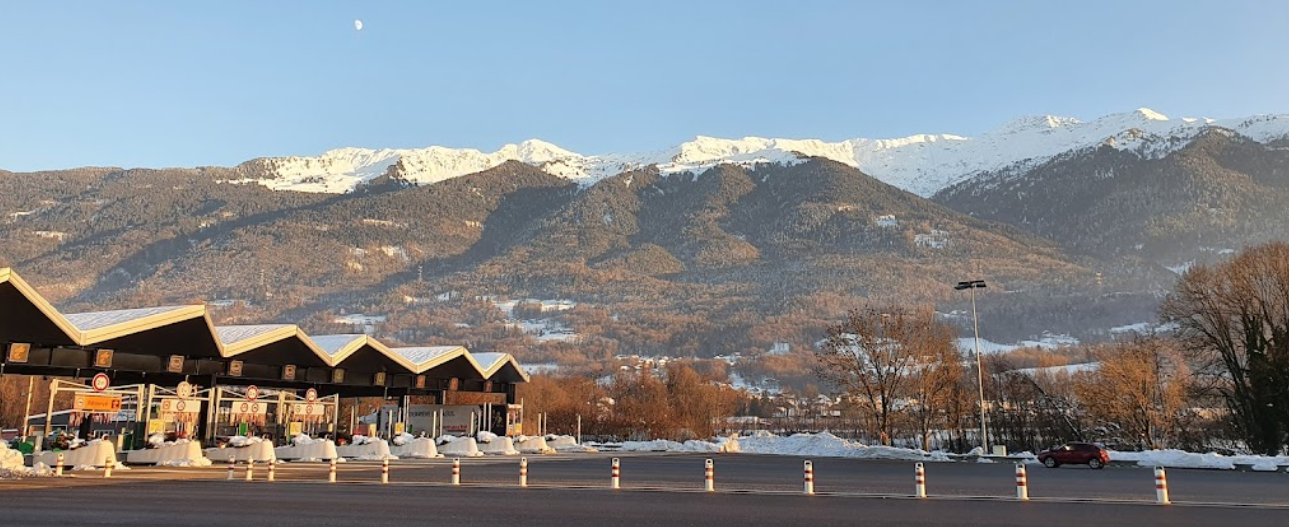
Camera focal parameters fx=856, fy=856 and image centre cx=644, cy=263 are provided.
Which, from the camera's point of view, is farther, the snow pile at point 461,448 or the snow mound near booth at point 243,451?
the snow pile at point 461,448

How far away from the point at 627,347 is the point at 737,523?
172 m

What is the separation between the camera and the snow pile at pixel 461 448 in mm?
43487

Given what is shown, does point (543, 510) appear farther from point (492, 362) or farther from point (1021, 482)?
point (492, 362)

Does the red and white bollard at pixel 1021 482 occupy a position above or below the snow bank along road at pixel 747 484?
above

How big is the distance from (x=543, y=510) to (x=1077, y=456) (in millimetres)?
31968

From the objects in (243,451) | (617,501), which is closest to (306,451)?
(243,451)

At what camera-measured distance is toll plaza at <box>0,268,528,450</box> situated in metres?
28.2

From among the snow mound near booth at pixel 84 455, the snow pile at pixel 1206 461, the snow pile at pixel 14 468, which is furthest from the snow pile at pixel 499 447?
the snow pile at pixel 1206 461

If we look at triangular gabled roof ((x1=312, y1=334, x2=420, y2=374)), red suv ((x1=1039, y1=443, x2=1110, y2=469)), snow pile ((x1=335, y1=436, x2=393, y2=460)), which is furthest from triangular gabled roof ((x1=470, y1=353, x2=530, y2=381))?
red suv ((x1=1039, y1=443, x2=1110, y2=469))

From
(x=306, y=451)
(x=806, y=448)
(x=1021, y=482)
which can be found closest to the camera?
(x=1021, y=482)

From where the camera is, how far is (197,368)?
1367 inches

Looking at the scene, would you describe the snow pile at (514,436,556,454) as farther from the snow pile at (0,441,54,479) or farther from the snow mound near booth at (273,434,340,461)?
the snow pile at (0,441,54,479)

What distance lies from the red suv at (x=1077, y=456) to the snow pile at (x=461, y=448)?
Result: 27314mm

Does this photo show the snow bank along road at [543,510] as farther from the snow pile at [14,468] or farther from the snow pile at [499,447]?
the snow pile at [499,447]
